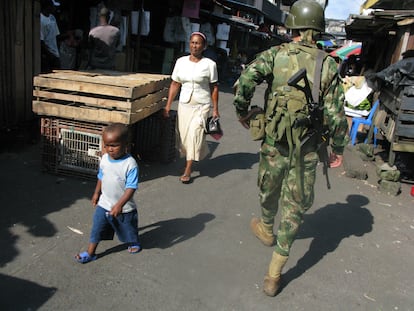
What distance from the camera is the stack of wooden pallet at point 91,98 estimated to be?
457 cm

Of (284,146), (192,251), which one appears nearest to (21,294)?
(192,251)

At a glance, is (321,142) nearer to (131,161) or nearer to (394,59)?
(131,161)

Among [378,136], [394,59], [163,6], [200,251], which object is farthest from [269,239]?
[163,6]

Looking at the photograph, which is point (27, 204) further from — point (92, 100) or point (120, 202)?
point (120, 202)

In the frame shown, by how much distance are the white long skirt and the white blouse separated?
91mm

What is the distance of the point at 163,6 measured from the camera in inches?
526

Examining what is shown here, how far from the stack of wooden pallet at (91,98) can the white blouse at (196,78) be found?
47 centimetres

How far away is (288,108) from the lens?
10.5 ft

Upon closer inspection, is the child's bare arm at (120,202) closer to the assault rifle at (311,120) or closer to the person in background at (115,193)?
the person in background at (115,193)

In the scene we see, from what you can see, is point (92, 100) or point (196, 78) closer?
point (92, 100)

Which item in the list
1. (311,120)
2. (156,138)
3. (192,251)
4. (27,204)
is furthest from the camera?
(156,138)

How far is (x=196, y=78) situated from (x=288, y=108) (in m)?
2.16

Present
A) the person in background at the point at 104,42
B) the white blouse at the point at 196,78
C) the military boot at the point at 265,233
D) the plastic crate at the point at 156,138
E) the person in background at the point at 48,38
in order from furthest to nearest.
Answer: the person in background at the point at 48,38 → the person in background at the point at 104,42 → the plastic crate at the point at 156,138 → the white blouse at the point at 196,78 → the military boot at the point at 265,233

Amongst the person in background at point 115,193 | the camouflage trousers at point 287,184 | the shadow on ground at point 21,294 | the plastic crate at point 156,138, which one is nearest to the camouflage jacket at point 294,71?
the camouflage trousers at point 287,184
